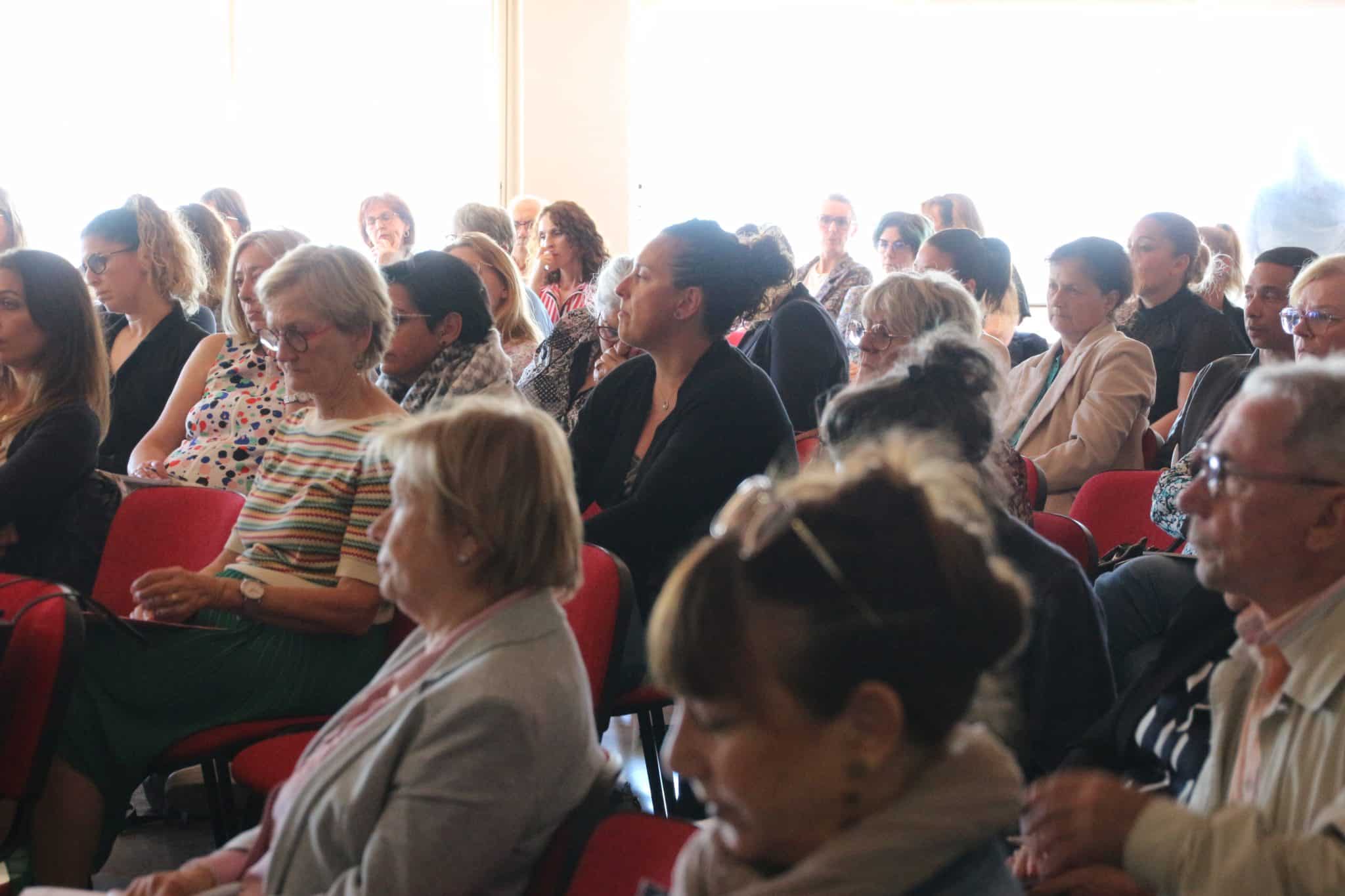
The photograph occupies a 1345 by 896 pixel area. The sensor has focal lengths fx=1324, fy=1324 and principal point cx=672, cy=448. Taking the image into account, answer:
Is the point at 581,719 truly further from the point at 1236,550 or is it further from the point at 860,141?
the point at 860,141

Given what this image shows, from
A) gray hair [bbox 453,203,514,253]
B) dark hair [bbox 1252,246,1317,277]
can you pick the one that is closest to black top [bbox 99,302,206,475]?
gray hair [bbox 453,203,514,253]

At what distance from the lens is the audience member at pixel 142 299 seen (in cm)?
373

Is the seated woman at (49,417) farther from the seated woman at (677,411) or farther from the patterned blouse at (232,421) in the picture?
the seated woman at (677,411)

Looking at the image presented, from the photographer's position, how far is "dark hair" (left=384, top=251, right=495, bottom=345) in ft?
10.5

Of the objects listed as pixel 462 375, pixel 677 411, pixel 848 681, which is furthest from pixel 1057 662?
pixel 462 375

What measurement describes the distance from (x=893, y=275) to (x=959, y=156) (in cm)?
585

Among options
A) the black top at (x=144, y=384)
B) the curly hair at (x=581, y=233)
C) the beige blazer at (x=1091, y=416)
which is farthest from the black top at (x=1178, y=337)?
the black top at (x=144, y=384)

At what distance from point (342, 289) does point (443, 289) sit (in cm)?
58

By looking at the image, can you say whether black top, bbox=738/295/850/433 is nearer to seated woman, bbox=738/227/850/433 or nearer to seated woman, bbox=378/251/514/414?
seated woman, bbox=738/227/850/433

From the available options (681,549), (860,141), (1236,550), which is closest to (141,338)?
(681,549)

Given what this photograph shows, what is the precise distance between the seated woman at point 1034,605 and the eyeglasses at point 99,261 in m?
2.70

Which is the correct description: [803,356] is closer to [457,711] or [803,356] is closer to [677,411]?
[677,411]

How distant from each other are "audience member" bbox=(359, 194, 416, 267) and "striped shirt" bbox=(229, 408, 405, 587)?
3.75 meters

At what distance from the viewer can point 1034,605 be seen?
178 centimetres
